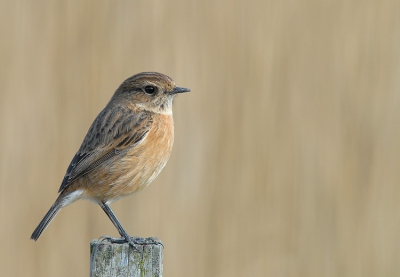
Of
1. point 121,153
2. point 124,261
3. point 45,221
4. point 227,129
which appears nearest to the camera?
point 124,261

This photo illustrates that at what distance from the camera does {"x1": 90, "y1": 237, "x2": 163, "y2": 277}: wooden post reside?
3400 mm

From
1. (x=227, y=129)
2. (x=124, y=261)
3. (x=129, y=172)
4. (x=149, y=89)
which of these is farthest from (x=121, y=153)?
(x=227, y=129)

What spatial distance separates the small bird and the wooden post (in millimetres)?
1206

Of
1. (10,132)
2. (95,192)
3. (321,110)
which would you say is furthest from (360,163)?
(10,132)

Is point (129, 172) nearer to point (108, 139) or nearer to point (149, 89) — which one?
point (108, 139)

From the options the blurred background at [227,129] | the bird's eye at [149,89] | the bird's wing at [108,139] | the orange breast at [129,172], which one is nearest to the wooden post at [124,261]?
the orange breast at [129,172]

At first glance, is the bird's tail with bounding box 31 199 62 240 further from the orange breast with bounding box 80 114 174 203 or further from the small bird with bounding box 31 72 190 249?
the orange breast with bounding box 80 114 174 203

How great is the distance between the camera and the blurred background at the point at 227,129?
5.73 metres

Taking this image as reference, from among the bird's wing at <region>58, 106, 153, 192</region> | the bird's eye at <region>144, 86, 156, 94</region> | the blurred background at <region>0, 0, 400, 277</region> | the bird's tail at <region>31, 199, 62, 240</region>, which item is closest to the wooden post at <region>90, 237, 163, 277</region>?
the bird's tail at <region>31, 199, 62, 240</region>

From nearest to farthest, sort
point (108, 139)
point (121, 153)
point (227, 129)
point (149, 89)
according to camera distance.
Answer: point (121, 153) → point (108, 139) → point (149, 89) → point (227, 129)

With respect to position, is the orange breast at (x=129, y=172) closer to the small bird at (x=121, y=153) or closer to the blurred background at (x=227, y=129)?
the small bird at (x=121, y=153)

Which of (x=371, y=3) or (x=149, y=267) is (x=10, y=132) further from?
(x=371, y=3)

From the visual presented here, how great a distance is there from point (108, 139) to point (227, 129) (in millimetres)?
1618

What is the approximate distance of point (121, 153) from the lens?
190 inches
